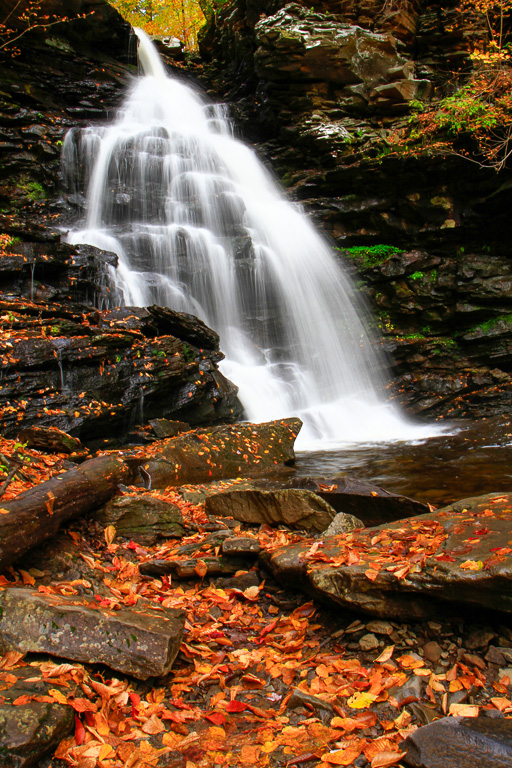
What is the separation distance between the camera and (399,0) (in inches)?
597

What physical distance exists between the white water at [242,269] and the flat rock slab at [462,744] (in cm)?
876

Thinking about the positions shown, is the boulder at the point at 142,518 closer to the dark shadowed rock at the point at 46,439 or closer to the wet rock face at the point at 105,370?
the dark shadowed rock at the point at 46,439

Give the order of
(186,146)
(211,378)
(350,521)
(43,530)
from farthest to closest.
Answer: (186,146)
(211,378)
(350,521)
(43,530)

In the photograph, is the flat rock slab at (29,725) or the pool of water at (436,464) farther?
the pool of water at (436,464)

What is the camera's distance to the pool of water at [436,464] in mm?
6684

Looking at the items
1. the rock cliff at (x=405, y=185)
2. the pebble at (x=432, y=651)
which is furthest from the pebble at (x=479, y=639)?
the rock cliff at (x=405, y=185)

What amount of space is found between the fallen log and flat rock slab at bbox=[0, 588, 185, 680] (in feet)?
1.87

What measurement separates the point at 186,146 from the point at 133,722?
61.2 ft

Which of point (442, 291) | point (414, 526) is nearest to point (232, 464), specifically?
point (414, 526)

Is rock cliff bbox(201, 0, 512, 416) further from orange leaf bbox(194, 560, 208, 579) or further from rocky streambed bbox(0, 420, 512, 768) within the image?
orange leaf bbox(194, 560, 208, 579)

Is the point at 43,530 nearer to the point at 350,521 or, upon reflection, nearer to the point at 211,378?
the point at 350,521

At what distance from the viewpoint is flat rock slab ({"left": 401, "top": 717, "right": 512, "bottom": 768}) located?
1.67 meters

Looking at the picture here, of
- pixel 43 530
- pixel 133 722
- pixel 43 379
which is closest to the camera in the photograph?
pixel 133 722

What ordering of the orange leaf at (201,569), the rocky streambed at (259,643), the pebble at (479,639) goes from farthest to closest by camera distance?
the orange leaf at (201,569) → the pebble at (479,639) → the rocky streambed at (259,643)
